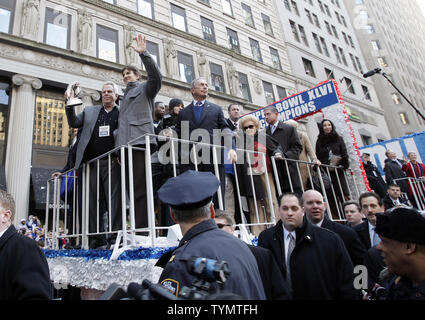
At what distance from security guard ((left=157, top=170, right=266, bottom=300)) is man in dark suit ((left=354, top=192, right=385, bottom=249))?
127 inches

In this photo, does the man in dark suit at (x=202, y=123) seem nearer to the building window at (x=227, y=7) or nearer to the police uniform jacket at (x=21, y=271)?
the police uniform jacket at (x=21, y=271)

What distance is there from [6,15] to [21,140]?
225 inches

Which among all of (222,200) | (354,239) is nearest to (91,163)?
(222,200)

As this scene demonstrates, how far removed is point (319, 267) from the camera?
3.02 m

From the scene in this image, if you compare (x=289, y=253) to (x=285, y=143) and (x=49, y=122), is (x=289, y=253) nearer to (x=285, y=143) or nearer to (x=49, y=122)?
(x=285, y=143)

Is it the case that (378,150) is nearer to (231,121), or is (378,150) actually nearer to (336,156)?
(336,156)

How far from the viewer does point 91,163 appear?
Answer: 451cm

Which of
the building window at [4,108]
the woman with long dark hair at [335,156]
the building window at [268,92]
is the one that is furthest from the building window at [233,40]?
the woman with long dark hair at [335,156]

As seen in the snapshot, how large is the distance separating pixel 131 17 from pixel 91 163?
15243 millimetres

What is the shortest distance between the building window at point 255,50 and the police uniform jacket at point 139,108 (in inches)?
834

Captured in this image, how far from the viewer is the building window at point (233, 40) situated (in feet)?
73.6

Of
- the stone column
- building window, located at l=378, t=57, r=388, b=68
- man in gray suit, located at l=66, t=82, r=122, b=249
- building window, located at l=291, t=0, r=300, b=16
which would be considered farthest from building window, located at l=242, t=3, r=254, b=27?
building window, located at l=378, t=57, r=388, b=68

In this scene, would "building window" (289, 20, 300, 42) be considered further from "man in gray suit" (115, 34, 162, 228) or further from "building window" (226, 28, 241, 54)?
"man in gray suit" (115, 34, 162, 228)

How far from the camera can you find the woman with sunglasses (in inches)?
200
